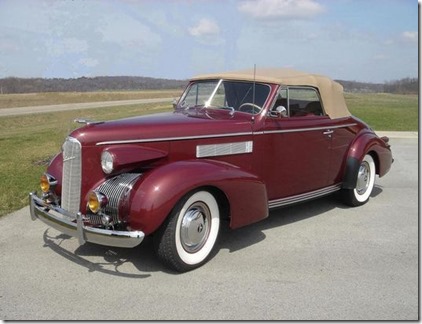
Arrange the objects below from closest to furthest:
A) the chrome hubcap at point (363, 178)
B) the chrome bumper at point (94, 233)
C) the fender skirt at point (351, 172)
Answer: the chrome bumper at point (94, 233), the fender skirt at point (351, 172), the chrome hubcap at point (363, 178)

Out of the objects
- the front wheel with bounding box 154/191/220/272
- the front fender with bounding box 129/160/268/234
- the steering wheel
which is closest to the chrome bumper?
the front fender with bounding box 129/160/268/234

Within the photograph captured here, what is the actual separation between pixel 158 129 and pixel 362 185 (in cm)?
351

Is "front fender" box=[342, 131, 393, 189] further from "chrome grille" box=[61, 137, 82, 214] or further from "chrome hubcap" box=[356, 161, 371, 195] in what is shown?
"chrome grille" box=[61, 137, 82, 214]

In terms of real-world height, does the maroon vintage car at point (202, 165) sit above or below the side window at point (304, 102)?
below

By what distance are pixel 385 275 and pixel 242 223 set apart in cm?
139

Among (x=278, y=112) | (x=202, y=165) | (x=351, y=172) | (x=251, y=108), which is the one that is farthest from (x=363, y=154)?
(x=202, y=165)

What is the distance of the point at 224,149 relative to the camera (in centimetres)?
458

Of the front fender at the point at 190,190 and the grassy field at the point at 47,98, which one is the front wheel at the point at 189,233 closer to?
the front fender at the point at 190,190

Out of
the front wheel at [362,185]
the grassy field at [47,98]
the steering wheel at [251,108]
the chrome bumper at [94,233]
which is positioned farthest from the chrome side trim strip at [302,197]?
the grassy field at [47,98]

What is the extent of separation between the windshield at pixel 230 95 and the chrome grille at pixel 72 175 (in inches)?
72.4

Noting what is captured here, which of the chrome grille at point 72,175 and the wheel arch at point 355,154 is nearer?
the chrome grille at point 72,175

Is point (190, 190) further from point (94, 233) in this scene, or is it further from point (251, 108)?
point (251, 108)

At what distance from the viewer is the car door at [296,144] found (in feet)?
16.2

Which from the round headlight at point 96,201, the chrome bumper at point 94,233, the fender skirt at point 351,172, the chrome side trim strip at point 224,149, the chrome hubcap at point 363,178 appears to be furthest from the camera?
the chrome hubcap at point 363,178
